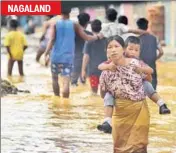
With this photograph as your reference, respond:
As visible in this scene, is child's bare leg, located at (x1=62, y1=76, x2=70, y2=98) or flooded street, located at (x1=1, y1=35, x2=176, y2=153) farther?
child's bare leg, located at (x1=62, y1=76, x2=70, y2=98)

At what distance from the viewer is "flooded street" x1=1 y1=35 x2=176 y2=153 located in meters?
7.36

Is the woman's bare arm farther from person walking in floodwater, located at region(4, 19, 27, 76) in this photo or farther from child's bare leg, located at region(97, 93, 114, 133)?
person walking in floodwater, located at region(4, 19, 27, 76)

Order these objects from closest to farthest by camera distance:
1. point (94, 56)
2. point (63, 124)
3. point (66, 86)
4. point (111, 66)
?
1. point (111, 66)
2. point (63, 124)
3. point (66, 86)
4. point (94, 56)

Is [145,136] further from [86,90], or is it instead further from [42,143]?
[86,90]

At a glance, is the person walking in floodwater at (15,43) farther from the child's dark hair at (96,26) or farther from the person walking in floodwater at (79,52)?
the child's dark hair at (96,26)

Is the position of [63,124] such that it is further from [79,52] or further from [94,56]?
[79,52]

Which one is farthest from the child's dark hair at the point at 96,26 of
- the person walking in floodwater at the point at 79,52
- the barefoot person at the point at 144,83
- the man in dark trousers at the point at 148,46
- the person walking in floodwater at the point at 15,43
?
the person walking in floodwater at the point at 15,43

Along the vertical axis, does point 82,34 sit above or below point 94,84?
above

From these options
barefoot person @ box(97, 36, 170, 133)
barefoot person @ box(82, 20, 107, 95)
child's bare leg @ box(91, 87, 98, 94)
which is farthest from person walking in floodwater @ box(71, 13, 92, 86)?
barefoot person @ box(97, 36, 170, 133)

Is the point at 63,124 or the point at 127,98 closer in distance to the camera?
the point at 127,98

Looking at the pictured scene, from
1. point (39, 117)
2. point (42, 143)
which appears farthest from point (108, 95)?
point (39, 117)

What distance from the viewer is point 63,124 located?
865 centimetres

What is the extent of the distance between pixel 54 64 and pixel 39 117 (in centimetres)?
161

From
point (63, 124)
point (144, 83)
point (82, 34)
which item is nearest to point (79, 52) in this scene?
point (82, 34)
